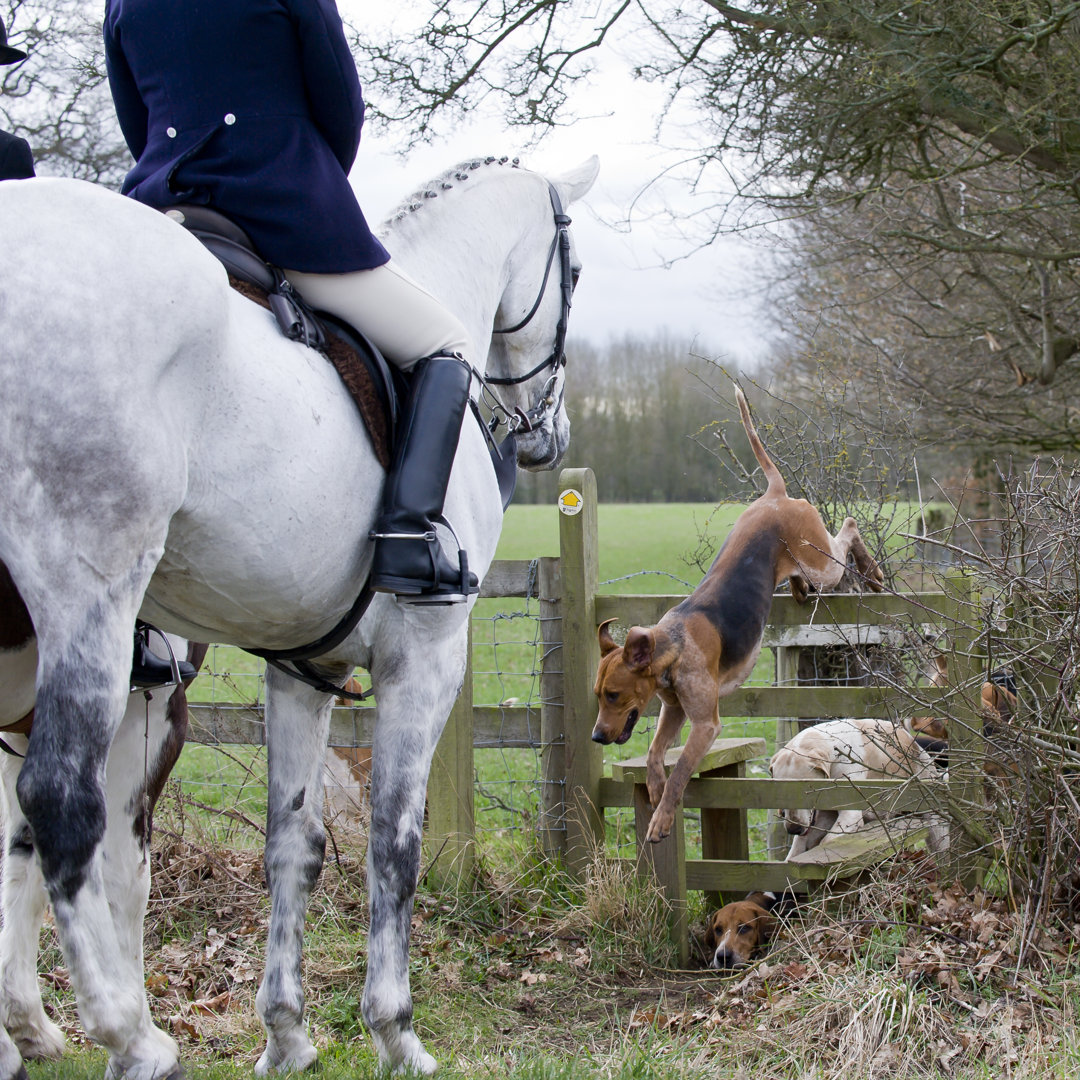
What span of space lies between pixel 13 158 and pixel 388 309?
113cm

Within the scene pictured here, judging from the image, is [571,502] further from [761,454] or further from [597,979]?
[597,979]

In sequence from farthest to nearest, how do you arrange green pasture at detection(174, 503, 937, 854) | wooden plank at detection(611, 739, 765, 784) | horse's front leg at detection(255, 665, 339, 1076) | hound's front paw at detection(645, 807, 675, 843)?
green pasture at detection(174, 503, 937, 854) < wooden plank at detection(611, 739, 765, 784) < hound's front paw at detection(645, 807, 675, 843) < horse's front leg at detection(255, 665, 339, 1076)

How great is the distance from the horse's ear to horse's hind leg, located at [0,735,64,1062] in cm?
276

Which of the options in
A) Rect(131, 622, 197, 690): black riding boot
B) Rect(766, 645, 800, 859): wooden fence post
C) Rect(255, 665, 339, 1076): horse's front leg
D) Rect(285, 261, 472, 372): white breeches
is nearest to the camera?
Rect(285, 261, 472, 372): white breeches

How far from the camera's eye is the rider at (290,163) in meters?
2.87

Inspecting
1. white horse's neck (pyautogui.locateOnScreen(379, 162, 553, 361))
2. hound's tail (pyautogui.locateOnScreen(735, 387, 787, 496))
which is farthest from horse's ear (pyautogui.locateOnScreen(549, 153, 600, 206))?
hound's tail (pyautogui.locateOnScreen(735, 387, 787, 496))

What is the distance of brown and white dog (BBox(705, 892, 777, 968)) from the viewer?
191 inches

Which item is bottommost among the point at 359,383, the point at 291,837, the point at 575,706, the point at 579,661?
the point at 291,837

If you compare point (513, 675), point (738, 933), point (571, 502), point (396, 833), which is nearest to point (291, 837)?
point (396, 833)

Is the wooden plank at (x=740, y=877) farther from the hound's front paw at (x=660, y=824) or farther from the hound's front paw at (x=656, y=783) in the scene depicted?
the hound's front paw at (x=660, y=824)

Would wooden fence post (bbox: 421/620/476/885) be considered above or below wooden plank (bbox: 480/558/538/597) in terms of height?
below

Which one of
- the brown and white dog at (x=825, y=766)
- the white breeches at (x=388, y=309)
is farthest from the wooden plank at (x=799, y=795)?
the white breeches at (x=388, y=309)

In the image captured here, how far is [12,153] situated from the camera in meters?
3.11

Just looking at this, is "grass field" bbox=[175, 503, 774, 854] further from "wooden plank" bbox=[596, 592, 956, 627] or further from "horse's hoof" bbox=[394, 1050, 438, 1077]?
"horse's hoof" bbox=[394, 1050, 438, 1077]
